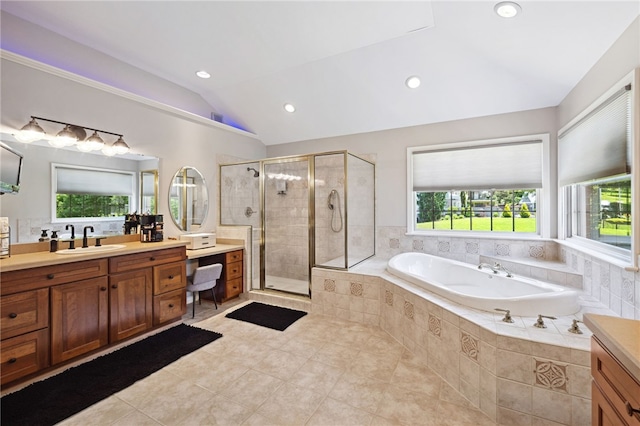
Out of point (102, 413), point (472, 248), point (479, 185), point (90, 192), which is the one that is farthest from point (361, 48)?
point (102, 413)

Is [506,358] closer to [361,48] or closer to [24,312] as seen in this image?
[361,48]

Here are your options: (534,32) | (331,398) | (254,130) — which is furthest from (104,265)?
(534,32)

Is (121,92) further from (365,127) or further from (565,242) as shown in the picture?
(565,242)

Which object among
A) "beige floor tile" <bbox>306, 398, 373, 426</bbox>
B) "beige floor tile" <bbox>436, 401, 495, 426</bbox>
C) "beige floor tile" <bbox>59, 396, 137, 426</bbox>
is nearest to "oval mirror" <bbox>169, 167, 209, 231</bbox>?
"beige floor tile" <bbox>59, 396, 137, 426</bbox>

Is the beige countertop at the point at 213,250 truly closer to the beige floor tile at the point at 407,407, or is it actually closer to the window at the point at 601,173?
the beige floor tile at the point at 407,407

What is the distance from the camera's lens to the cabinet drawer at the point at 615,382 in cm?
78

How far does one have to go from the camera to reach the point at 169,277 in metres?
2.97

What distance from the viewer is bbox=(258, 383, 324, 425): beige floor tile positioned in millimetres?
1728

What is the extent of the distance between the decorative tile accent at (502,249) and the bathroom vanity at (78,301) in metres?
3.72

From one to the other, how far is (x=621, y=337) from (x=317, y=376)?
5.92 feet

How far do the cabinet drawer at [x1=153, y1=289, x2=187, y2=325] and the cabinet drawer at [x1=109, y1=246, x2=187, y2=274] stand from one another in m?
0.36

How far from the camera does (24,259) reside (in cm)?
213

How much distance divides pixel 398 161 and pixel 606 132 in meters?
2.16

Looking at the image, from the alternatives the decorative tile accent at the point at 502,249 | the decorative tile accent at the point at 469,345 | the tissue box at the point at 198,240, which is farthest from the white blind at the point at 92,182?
the decorative tile accent at the point at 502,249
